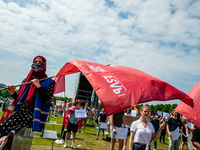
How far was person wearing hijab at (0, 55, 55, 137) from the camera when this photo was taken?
2.93 m

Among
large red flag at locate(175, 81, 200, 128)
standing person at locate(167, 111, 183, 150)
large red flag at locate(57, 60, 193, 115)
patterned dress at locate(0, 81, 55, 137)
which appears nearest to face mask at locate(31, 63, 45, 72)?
patterned dress at locate(0, 81, 55, 137)

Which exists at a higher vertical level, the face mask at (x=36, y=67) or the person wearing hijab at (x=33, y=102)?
the face mask at (x=36, y=67)

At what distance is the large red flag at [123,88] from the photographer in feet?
7.64

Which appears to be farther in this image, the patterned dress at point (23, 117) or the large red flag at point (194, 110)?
the large red flag at point (194, 110)

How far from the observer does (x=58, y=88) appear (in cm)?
487

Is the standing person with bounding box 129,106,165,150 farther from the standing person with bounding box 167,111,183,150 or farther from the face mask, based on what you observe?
the standing person with bounding box 167,111,183,150

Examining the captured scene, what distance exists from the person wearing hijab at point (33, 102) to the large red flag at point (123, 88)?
2.41 ft

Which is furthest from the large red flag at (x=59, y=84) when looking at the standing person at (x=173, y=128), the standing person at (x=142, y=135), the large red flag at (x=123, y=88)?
the standing person at (x=173, y=128)

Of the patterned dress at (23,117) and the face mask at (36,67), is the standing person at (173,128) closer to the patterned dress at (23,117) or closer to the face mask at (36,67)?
the patterned dress at (23,117)

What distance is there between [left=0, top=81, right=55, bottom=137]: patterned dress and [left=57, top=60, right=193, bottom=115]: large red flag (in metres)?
0.82

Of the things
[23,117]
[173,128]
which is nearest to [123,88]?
[23,117]

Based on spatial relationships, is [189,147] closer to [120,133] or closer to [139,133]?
[120,133]

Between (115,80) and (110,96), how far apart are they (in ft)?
1.58

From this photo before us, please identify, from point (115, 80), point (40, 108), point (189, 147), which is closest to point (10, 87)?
point (40, 108)
